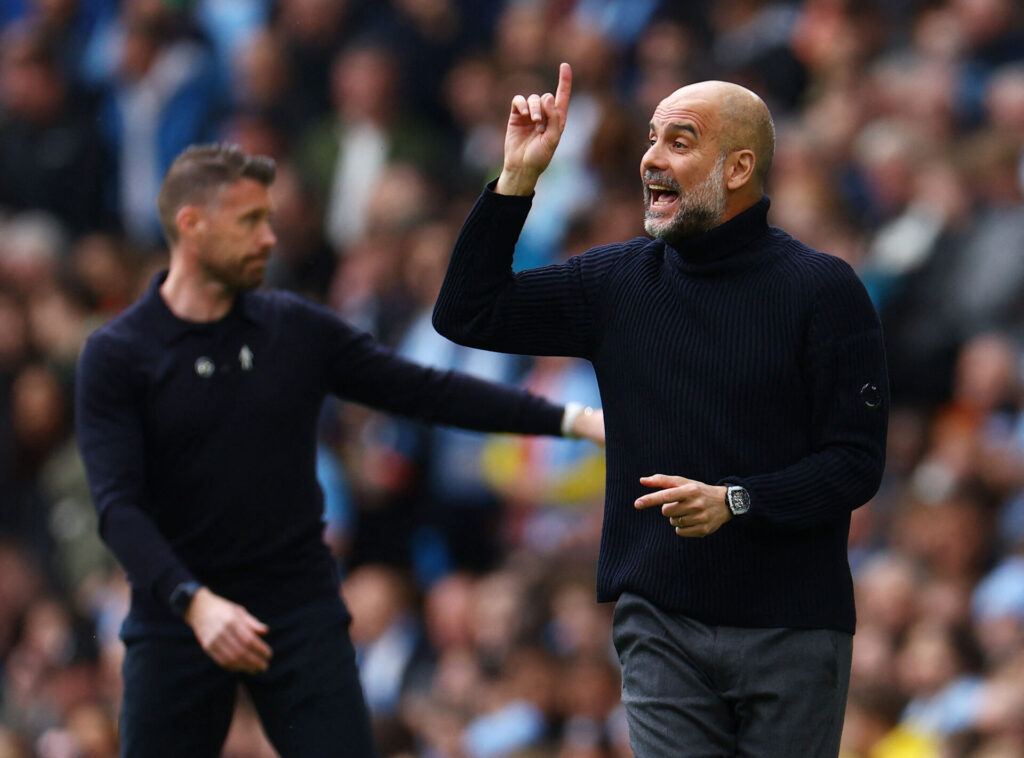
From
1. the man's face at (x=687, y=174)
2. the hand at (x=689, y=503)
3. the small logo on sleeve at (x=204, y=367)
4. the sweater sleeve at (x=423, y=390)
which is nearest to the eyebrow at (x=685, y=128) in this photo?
the man's face at (x=687, y=174)

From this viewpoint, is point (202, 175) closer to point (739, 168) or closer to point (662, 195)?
point (662, 195)

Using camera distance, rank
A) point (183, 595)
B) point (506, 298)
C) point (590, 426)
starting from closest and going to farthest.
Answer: point (506, 298), point (183, 595), point (590, 426)

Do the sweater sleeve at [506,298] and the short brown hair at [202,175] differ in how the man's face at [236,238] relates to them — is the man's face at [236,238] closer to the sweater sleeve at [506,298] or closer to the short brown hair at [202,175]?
the short brown hair at [202,175]

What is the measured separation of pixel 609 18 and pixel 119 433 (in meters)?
6.21

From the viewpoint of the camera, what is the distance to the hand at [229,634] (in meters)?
4.68

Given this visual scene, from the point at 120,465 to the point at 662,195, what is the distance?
1.73m

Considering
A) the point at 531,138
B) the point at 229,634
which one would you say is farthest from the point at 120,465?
the point at 531,138

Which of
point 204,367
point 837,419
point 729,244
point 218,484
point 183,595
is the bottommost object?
point 183,595

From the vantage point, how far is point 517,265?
9.30 m

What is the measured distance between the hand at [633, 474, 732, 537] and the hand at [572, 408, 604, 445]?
115 cm

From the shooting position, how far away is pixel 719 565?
4.24 metres

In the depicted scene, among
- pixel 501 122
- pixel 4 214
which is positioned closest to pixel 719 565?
pixel 501 122

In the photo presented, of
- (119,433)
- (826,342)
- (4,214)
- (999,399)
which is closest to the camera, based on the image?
(826,342)

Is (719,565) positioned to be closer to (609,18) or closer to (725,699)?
(725,699)
